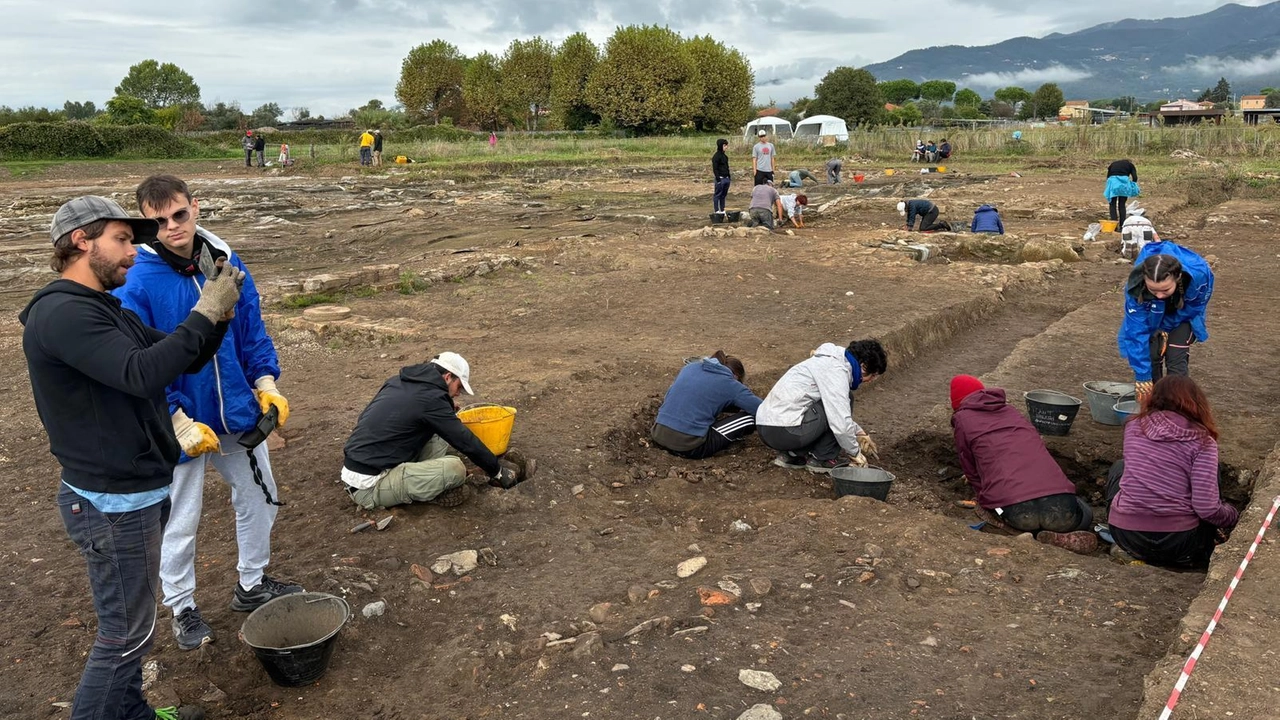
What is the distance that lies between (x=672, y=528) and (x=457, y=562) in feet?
3.92

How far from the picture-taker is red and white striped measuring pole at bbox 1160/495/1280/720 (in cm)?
268

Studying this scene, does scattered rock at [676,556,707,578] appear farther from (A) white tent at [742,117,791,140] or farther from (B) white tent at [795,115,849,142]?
(B) white tent at [795,115,849,142]

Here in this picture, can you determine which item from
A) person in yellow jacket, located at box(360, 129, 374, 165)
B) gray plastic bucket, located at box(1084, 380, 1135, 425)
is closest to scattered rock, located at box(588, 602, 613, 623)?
gray plastic bucket, located at box(1084, 380, 1135, 425)

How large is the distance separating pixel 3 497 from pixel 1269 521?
6.72 meters

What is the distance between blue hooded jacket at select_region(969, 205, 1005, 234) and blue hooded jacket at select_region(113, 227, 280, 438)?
12766 mm

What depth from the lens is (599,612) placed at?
12.4 ft

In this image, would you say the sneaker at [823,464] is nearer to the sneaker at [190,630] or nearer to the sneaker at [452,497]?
the sneaker at [452,497]

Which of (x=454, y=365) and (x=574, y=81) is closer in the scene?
(x=454, y=365)

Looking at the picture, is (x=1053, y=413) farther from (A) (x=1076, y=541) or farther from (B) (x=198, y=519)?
(B) (x=198, y=519)

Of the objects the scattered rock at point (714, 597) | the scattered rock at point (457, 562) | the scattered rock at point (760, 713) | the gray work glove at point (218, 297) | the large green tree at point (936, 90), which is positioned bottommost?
the scattered rock at point (457, 562)

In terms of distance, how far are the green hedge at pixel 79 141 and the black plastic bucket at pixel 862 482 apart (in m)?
42.6

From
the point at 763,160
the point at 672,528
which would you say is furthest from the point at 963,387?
the point at 763,160

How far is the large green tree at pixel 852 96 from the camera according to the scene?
69375 mm

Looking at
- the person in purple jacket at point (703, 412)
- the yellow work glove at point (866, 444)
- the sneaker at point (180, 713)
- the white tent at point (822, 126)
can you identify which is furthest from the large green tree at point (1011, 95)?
the sneaker at point (180, 713)
